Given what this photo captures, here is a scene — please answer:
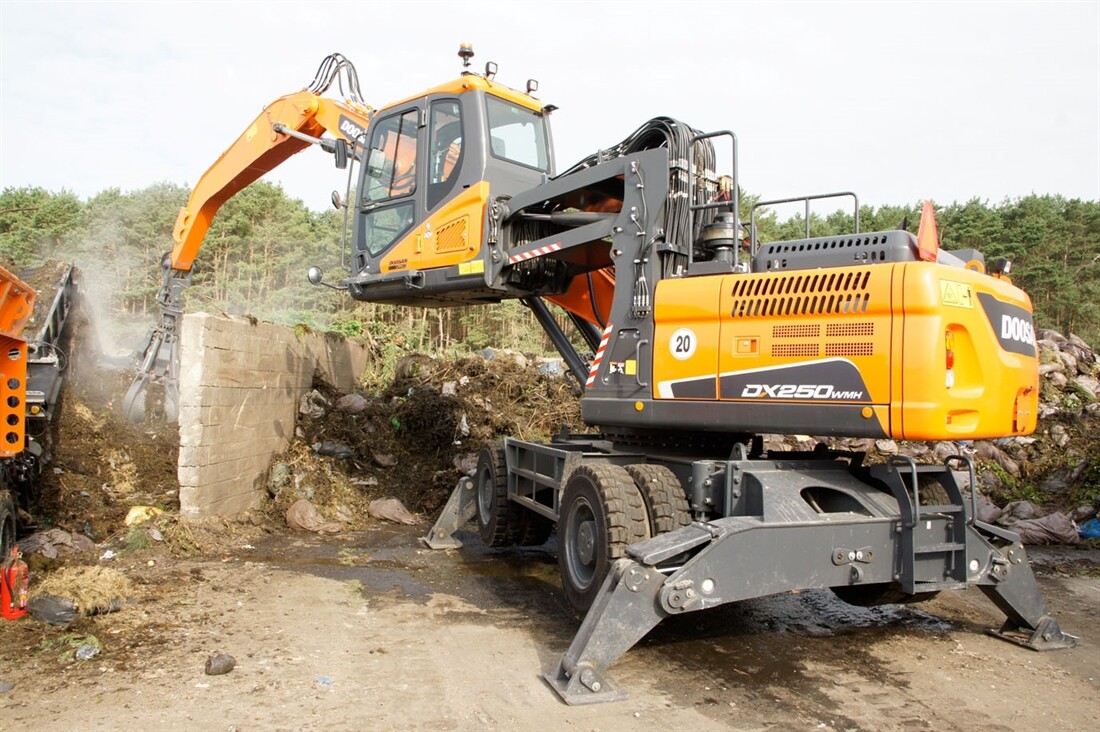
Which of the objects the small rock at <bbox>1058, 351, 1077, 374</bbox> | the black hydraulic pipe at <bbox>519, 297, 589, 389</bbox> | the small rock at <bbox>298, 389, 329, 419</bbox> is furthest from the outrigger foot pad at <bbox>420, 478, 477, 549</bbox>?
the small rock at <bbox>1058, 351, 1077, 374</bbox>

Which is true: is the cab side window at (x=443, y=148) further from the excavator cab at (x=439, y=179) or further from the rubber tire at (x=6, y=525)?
the rubber tire at (x=6, y=525)

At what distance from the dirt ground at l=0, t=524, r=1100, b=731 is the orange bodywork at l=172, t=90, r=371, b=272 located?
4.35 m

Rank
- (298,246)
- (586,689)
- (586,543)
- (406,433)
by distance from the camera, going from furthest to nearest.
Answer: (298,246), (406,433), (586,543), (586,689)

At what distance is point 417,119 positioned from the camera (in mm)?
6758

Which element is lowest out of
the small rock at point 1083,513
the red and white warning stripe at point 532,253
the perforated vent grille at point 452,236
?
the small rock at point 1083,513

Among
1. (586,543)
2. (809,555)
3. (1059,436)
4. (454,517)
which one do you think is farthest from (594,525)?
(1059,436)

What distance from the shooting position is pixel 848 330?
13.7 ft

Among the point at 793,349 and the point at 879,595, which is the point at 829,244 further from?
the point at 879,595

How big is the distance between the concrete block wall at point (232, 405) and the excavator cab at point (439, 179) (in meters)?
1.56

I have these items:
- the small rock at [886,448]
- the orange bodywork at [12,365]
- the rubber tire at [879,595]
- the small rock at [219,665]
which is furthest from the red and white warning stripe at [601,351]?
the small rock at [886,448]

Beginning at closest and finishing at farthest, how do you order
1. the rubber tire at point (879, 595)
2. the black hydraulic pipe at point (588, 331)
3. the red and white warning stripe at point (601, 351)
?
the rubber tire at point (879, 595) → the red and white warning stripe at point (601, 351) → the black hydraulic pipe at point (588, 331)

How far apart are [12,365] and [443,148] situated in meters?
3.65

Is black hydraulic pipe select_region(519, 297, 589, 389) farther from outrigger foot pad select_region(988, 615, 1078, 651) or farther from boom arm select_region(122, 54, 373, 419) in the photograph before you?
outrigger foot pad select_region(988, 615, 1078, 651)

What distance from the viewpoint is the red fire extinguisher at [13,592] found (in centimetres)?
476
